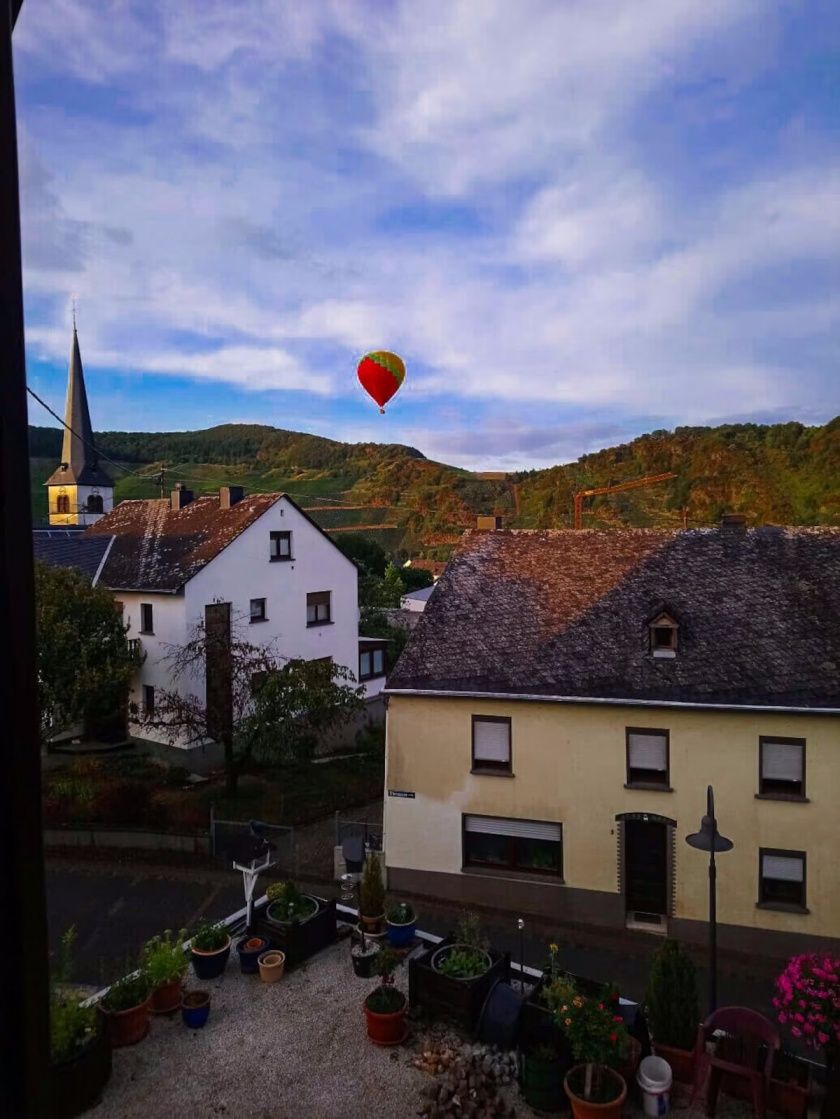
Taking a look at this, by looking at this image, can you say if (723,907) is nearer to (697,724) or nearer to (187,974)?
(697,724)

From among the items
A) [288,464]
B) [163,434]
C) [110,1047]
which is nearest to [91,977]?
[110,1047]

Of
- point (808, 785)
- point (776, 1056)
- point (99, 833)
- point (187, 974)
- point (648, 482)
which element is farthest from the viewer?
point (648, 482)

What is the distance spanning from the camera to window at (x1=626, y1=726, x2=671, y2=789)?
13.8 meters

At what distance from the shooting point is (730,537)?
16875 millimetres

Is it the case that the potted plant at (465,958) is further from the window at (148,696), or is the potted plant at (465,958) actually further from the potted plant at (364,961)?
the window at (148,696)

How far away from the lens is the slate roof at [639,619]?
1389cm

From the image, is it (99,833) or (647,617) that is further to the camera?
(99,833)

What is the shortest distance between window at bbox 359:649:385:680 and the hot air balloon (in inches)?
533

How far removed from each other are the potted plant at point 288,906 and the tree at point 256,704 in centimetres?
791

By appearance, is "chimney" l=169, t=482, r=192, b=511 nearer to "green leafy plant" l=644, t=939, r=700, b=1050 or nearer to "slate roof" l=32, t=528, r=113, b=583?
"slate roof" l=32, t=528, r=113, b=583

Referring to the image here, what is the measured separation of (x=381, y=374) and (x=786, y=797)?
41.7ft

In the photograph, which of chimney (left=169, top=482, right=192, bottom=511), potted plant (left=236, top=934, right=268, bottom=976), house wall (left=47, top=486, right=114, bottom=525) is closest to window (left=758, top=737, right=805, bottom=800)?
potted plant (left=236, top=934, right=268, bottom=976)

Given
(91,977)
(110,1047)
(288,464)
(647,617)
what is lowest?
(91,977)

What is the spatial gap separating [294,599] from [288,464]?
283 ft
